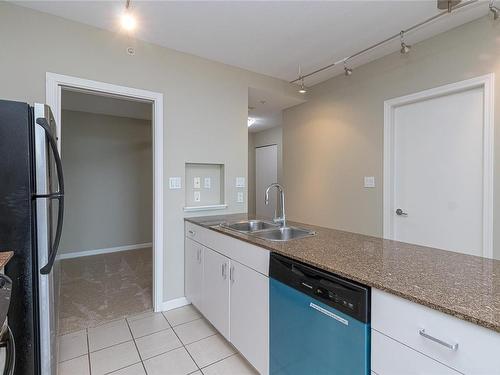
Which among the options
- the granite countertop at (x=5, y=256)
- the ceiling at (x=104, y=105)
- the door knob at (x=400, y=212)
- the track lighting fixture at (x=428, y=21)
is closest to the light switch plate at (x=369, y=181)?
the door knob at (x=400, y=212)

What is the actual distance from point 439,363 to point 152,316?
7.54 ft

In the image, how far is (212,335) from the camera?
6.86ft

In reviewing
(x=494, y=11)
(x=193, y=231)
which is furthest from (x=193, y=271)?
(x=494, y=11)

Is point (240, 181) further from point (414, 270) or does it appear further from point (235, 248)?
point (414, 270)

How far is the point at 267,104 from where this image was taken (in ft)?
12.6

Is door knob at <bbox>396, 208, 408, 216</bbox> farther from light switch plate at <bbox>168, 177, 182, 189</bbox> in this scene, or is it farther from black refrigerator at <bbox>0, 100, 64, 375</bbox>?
black refrigerator at <bbox>0, 100, 64, 375</bbox>

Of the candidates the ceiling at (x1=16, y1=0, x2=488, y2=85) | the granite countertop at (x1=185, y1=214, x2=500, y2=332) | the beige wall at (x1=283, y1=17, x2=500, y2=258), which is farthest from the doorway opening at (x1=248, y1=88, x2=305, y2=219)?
the granite countertop at (x1=185, y1=214, x2=500, y2=332)

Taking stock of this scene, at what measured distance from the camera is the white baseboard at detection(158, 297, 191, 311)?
248 centimetres

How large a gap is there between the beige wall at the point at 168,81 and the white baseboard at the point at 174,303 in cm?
5

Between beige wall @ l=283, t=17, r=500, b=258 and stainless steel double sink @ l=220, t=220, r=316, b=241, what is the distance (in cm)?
127

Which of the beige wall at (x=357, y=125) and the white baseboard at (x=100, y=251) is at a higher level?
the beige wall at (x=357, y=125)

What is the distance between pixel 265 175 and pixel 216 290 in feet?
13.9

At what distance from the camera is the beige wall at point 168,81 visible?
189cm

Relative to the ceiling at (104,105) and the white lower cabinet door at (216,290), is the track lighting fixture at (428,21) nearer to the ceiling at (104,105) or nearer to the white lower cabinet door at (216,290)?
the white lower cabinet door at (216,290)
